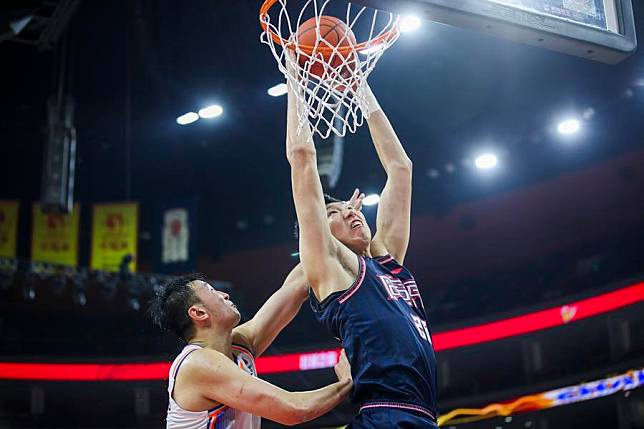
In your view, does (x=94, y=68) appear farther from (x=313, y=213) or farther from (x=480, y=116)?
(x=313, y=213)

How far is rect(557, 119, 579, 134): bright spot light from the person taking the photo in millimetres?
15211

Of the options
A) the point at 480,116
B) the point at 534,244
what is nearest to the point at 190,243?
the point at 480,116

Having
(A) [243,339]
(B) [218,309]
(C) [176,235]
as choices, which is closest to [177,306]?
(B) [218,309]

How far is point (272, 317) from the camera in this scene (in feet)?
13.0

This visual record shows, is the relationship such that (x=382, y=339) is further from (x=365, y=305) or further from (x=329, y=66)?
(x=329, y=66)

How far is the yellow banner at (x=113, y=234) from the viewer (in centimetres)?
1508

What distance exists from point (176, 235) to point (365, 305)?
12.9m

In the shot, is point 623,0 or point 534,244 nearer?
point 623,0

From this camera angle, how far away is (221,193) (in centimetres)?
1889

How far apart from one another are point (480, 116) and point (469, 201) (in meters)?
2.77

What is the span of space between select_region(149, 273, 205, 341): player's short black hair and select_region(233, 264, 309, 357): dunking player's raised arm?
0.81 ft

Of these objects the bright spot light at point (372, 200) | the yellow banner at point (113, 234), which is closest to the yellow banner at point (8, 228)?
the yellow banner at point (113, 234)

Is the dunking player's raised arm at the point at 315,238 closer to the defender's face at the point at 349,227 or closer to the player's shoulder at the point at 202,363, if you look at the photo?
the defender's face at the point at 349,227

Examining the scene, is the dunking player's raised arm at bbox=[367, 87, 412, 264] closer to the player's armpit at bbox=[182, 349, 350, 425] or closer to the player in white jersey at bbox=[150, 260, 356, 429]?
the player in white jersey at bbox=[150, 260, 356, 429]
